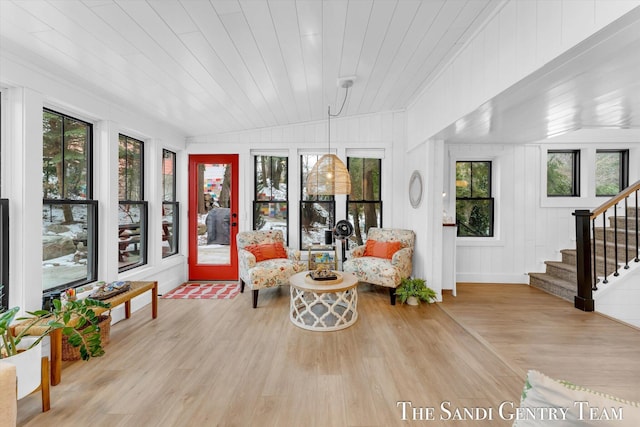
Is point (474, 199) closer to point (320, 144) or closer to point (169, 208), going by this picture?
point (320, 144)

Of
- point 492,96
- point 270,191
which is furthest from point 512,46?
point 270,191

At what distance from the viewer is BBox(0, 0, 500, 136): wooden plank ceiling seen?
69.3 inches

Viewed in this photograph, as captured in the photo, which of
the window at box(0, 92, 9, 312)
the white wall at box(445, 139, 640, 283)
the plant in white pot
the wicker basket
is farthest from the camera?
the white wall at box(445, 139, 640, 283)

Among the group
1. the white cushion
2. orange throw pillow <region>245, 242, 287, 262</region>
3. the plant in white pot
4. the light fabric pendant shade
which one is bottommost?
the plant in white pot

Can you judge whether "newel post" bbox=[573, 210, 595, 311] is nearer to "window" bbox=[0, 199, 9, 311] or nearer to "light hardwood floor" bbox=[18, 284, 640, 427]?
"light hardwood floor" bbox=[18, 284, 640, 427]

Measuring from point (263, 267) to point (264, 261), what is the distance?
12.1 inches

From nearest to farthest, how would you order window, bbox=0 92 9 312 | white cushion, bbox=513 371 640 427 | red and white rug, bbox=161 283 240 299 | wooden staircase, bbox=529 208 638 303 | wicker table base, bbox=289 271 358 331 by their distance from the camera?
white cushion, bbox=513 371 640 427 → window, bbox=0 92 9 312 → wicker table base, bbox=289 271 358 331 → wooden staircase, bbox=529 208 638 303 → red and white rug, bbox=161 283 240 299

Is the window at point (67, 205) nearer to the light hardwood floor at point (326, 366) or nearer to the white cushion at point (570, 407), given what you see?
the light hardwood floor at point (326, 366)

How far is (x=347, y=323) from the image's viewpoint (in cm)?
289

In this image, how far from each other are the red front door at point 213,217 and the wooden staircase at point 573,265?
15.4 feet

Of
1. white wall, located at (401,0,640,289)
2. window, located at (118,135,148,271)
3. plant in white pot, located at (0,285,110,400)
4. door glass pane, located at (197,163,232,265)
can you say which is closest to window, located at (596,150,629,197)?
white wall, located at (401,0,640,289)

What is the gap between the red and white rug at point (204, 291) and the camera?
3.85m

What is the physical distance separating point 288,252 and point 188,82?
95.0 inches

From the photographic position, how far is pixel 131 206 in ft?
11.7
